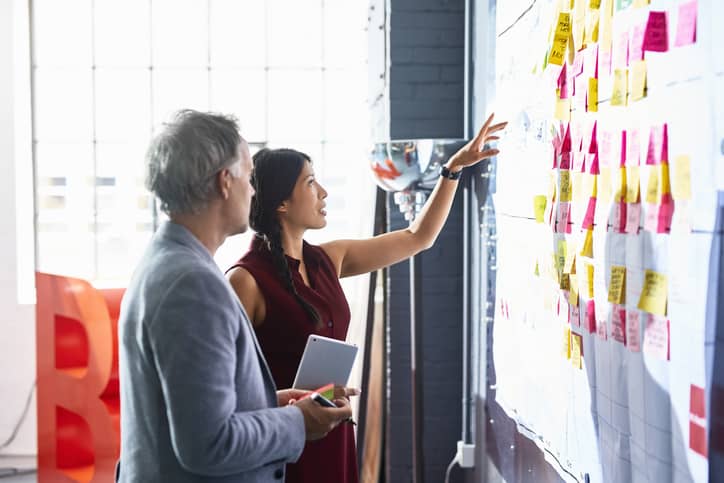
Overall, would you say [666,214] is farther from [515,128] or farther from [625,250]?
[515,128]

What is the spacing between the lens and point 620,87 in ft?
4.66

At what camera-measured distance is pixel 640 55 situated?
132 cm

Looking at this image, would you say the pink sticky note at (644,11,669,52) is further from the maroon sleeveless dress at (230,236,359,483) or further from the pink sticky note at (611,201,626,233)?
the maroon sleeveless dress at (230,236,359,483)

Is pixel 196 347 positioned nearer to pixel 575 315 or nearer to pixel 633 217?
pixel 633 217

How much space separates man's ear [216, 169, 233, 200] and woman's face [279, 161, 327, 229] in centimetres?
69

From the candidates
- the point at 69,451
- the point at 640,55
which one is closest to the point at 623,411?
the point at 640,55

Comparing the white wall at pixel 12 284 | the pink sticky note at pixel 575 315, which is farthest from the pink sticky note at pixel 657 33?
the white wall at pixel 12 284

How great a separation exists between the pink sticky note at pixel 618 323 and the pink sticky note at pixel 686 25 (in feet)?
1.58

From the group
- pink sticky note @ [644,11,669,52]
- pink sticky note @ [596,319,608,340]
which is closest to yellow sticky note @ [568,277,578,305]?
pink sticky note @ [596,319,608,340]

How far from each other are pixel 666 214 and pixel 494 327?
1421mm

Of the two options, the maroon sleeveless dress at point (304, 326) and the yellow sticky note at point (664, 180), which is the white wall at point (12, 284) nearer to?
the maroon sleeveless dress at point (304, 326)

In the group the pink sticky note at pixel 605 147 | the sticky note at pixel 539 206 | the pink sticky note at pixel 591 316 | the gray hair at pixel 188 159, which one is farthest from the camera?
the sticky note at pixel 539 206

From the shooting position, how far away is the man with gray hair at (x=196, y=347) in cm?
123

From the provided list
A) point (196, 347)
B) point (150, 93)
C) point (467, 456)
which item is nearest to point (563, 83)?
point (196, 347)
